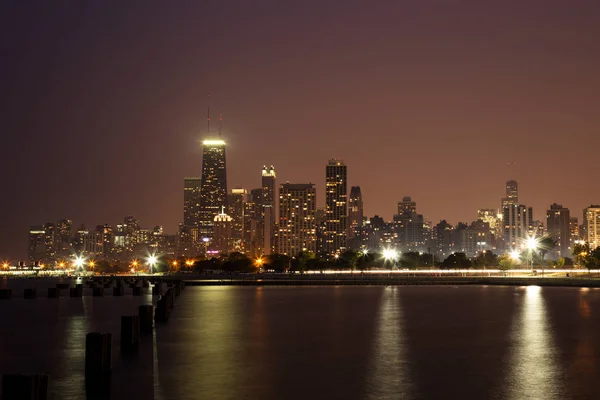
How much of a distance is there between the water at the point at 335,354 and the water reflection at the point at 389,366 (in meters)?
0.04

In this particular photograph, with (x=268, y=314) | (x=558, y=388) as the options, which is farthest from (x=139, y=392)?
(x=268, y=314)

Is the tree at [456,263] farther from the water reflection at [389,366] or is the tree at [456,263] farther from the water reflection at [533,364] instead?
the water reflection at [389,366]

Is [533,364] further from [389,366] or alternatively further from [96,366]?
[96,366]

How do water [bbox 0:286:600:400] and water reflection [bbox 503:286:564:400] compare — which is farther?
water [bbox 0:286:600:400]

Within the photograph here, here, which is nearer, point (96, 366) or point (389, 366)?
point (96, 366)

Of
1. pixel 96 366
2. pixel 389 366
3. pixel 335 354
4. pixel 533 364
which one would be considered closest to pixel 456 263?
pixel 335 354

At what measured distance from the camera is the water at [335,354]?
71.1 ft

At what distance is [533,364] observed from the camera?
85.8 ft

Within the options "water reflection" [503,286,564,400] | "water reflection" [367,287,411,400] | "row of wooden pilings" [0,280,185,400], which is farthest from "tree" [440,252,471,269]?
"row of wooden pilings" [0,280,185,400]

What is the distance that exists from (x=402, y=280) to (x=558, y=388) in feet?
325

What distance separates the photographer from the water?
71.1 feet

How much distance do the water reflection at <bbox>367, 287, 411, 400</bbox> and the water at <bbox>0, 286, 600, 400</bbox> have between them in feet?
0.15

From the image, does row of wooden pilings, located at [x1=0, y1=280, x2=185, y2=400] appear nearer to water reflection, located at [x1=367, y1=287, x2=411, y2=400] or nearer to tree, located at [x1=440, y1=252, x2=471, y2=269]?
water reflection, located at [x1=367, y1=287, x2=411, y2=400]

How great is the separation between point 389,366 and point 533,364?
531cm
